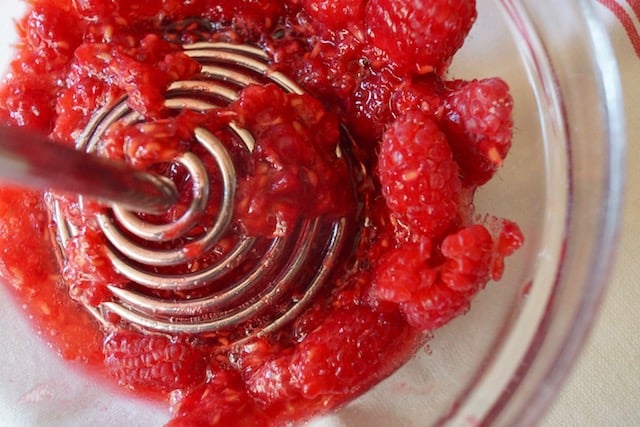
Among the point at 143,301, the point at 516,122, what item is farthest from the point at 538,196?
the point at 143,301

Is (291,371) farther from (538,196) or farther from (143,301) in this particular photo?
(538,196)

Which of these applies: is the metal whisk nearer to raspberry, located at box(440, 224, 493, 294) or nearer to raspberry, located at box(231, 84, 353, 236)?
raspberry, located at box(231, 84, 353, 236)

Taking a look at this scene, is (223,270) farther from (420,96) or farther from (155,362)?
(420,96)

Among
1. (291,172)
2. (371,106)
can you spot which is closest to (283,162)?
(291,172)

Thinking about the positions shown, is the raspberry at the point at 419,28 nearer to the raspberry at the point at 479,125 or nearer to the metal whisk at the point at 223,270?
the raspberry at the point at 479,125

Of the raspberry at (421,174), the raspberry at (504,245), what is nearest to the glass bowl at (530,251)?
the raspberry at (504,245)

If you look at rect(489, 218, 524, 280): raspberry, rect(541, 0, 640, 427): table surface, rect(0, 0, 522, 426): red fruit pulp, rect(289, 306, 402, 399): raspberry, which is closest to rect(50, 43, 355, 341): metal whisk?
rect(0, 0, 522, 426): red fruit pulp
